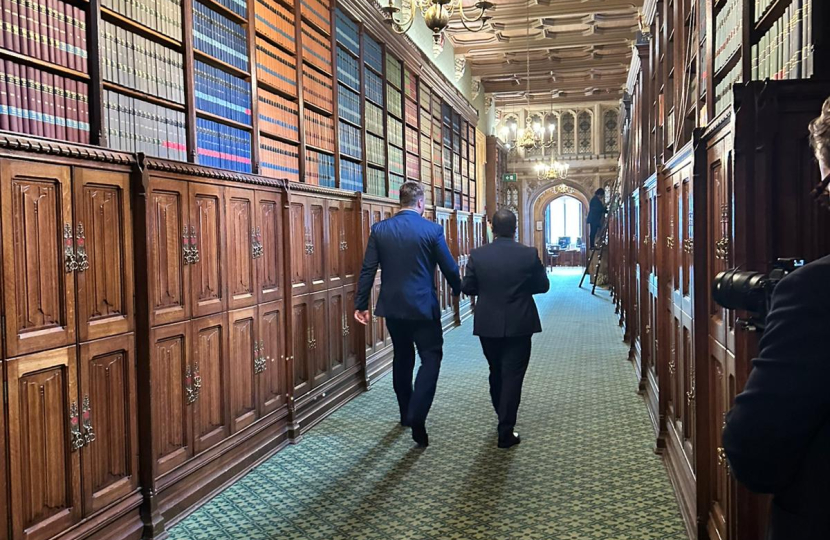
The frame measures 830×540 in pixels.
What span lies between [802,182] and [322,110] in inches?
157

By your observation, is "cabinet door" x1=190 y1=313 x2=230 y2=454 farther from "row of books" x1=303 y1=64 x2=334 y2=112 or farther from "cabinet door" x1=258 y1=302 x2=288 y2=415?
"row of books" x1=303 y1=64 x2=334 y2=112

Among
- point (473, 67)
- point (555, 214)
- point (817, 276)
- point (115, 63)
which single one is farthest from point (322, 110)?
point (555, 214)

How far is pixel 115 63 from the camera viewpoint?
2.91 m

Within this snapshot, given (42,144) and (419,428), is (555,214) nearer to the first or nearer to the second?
(419,428)

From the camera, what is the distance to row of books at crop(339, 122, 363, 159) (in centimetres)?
568

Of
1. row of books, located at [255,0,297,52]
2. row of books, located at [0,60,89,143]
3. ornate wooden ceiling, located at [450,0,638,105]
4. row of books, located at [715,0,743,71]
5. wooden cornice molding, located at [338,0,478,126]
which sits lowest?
row of books, located at [0,60,89,143]

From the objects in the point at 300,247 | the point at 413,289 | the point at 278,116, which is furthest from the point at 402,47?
the point at 413,289

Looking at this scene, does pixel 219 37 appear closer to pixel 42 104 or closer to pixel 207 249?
pixel 207 249

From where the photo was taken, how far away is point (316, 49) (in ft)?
16.9

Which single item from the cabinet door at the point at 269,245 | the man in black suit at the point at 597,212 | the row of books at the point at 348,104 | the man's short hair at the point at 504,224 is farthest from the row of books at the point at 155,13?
the man in black suit at the point at 597,212

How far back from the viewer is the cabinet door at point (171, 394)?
117 inches

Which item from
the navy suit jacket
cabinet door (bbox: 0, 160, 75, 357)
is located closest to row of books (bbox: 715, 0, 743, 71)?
the navy suit jacket

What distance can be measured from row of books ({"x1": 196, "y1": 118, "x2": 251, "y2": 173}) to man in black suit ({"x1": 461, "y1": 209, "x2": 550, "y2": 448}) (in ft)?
5.02

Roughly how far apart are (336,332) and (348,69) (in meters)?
2.37
